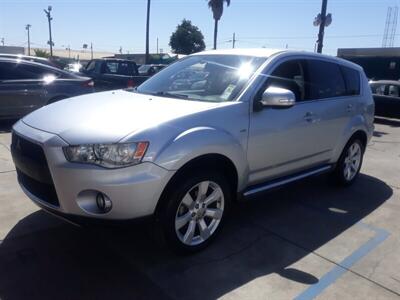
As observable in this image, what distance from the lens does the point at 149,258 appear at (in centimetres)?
329

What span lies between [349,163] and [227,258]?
2.87 m

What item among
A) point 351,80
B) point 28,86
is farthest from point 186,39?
point 351,80

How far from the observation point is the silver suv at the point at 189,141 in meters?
2.78

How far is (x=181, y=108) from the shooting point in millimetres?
3305

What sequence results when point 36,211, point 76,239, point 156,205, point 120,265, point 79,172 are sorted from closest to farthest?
point 79,172 < point 156,205 < point 120,265 < point 76,239 < point 36,211

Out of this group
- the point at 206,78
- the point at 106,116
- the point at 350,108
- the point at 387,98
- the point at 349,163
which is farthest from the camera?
the point at 387,98

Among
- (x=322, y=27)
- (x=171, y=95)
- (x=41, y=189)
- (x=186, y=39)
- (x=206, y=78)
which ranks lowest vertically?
(x=41, y=189)

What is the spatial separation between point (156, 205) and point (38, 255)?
1164 mm

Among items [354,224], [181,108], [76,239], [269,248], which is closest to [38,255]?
[76,239]

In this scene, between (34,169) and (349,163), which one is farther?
(349,163)

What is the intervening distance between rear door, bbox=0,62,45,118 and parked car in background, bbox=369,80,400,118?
33.8ft

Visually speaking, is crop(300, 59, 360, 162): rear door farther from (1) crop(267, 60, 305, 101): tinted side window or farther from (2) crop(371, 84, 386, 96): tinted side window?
(2) crop(371, 84, 386, 96): tinted side window

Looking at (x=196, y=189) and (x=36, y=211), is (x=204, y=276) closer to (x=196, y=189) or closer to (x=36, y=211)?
(x=196, y=189)

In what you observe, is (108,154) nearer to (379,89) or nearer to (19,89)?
(19,89)
